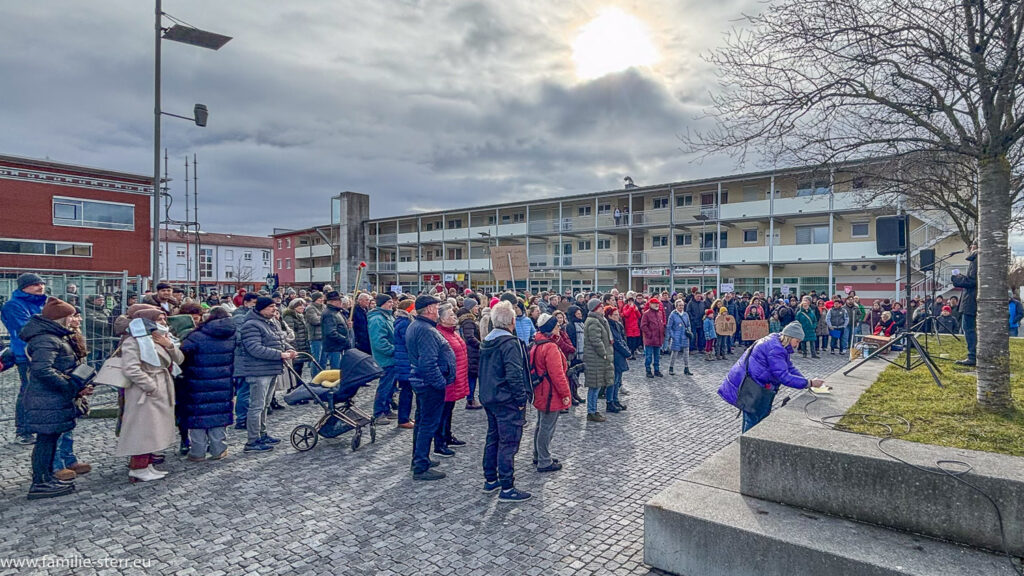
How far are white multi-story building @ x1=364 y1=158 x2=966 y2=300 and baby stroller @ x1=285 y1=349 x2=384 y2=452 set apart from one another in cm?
2079

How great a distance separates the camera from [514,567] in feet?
12.6

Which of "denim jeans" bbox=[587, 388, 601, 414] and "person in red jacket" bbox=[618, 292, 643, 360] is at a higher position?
"person in red jacket" bbox=[618, 292, 643, 360]

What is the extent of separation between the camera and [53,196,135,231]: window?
28.5 m

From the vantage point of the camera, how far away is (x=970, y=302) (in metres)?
9.05

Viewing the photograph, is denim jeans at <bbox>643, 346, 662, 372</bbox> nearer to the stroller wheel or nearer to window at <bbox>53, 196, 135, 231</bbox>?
the stroller wheel

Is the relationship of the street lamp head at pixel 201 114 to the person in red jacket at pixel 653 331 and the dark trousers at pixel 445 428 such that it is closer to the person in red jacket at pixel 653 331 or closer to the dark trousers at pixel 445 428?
the dark trousers at pixel 445 428

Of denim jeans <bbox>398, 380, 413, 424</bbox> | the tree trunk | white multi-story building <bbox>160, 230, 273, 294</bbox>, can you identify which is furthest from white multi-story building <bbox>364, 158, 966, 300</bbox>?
white multi-story building <bbox>160, 230, 273, 294</bbox>

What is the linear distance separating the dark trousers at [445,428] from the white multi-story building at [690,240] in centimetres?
A: 2037

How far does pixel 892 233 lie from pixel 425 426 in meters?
7.29

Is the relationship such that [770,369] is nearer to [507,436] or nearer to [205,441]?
[507,436]

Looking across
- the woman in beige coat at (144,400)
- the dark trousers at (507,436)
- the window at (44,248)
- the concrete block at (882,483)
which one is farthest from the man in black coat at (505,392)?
the window at (44,248)

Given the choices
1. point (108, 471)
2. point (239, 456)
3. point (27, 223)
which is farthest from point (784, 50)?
point (27, 223)

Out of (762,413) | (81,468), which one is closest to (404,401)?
(81,468)

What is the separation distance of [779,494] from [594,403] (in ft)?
13.8
